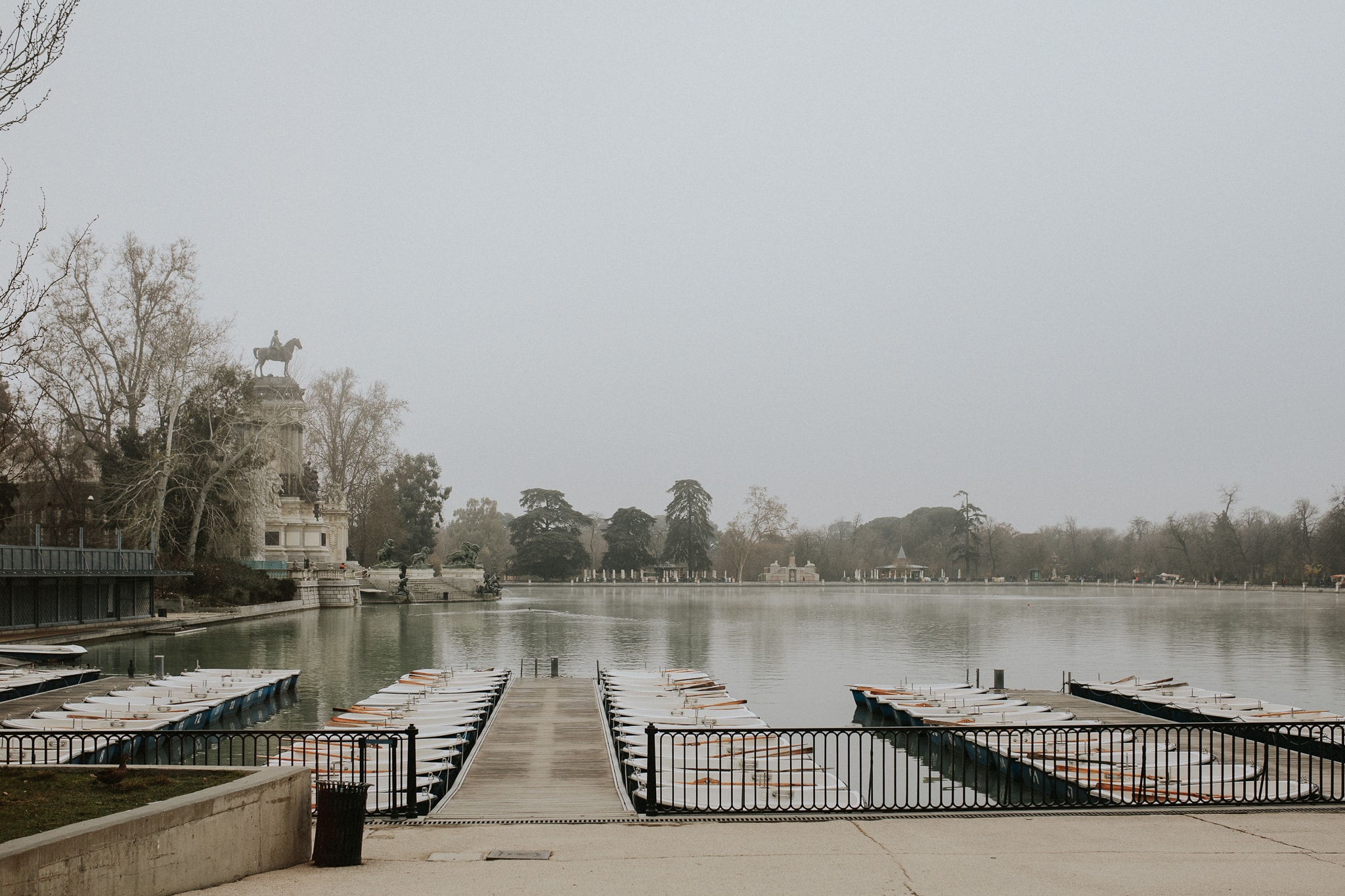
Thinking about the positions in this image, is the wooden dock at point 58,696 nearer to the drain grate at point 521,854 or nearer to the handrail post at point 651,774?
the handrail post at point 651,774

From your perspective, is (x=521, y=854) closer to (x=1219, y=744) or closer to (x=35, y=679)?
(x=1219, y=744)

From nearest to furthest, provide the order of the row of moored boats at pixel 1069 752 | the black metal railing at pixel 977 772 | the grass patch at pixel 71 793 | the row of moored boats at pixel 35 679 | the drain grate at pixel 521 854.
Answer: the grass patch at pixel 71 793
the drain grate at pixel 521 854
the black metal railing at pixel 977 772
the row of moored boats at pixel 1069 752
the row of moored boats at pixel 35 679

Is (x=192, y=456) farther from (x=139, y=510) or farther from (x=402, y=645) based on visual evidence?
(x=402, y=645)

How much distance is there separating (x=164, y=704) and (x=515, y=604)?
60.0 meters

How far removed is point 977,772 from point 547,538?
107965mm

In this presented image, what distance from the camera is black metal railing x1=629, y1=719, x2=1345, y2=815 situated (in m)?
12.3

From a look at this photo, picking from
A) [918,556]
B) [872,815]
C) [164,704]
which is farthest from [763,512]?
[872,815]

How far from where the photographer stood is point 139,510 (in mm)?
52125

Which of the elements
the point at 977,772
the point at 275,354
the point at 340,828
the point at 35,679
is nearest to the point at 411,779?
the point at 340,828

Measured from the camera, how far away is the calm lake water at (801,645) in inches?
1289

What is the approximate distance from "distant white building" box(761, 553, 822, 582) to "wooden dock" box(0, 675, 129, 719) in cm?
10811

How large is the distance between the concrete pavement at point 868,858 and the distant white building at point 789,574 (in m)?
121

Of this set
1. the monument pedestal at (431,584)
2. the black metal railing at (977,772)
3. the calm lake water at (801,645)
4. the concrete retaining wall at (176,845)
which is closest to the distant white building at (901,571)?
the calm lake water at (801,645)

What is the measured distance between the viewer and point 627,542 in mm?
130500
